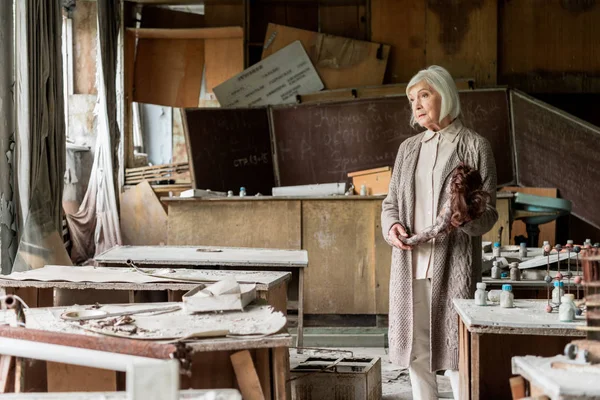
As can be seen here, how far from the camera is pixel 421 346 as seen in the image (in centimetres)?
319

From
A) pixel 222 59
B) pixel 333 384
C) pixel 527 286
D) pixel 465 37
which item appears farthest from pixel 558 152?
pixel 333 384

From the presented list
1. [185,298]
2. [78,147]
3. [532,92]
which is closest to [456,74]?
[532,92]

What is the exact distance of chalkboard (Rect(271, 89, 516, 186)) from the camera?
786 cm

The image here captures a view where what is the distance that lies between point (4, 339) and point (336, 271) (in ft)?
13.7

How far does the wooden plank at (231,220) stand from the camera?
21.0 ft

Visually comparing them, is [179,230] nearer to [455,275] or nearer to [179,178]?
[179,178]

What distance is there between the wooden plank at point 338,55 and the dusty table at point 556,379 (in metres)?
→ 6.63

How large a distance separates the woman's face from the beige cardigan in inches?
5.1

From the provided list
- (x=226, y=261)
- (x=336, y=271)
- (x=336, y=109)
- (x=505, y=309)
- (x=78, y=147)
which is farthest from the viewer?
(x=78, y=147)

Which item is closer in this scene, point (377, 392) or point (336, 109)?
point (377, 392)

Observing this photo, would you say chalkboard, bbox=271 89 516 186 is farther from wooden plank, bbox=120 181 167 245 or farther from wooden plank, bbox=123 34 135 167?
wooden plank, bbox=123 34 135 167

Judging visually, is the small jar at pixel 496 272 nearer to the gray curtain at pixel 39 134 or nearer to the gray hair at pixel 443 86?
the gray hair at pixel 443 86

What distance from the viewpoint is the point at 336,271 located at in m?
6.27

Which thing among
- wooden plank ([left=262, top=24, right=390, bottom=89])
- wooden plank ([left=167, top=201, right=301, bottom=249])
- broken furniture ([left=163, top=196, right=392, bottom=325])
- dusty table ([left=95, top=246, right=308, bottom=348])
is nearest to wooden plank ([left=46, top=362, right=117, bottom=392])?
dusty table ([left=95, top=246, right=308, bottom=348])
